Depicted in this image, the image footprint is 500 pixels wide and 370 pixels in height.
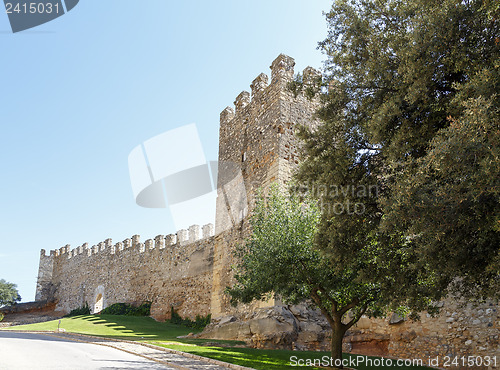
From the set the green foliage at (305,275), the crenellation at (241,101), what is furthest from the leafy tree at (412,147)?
the crenellation at (241,101)

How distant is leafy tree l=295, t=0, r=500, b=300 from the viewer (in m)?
6.09

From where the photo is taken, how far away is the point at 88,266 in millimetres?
38125

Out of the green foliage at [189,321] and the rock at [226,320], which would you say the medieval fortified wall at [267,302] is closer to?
the rock at [226,320]

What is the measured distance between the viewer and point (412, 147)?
7.88 meters

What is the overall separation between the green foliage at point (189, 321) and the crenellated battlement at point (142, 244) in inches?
174

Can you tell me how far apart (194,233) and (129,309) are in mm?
7762

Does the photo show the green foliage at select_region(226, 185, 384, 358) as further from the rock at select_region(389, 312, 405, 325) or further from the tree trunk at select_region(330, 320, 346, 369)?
the rock at select_region(389, 312, 405, 325)

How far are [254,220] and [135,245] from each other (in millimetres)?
21718

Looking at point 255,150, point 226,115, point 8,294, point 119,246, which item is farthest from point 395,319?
point 8,294


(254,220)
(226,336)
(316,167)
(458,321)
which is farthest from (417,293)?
(226,336)

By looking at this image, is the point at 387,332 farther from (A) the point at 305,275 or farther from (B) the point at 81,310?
(B) the point at 81,310

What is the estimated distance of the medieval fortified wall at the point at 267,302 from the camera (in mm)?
11953

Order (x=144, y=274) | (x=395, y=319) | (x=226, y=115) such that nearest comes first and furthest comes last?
1. (x=395, y=319)
2. (x=226, y=115)
3. (x=144, y=274)

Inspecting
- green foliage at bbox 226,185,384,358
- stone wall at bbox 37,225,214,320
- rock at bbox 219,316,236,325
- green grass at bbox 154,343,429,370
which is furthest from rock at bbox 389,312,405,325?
stone wall at bbox 37,225,214,320
